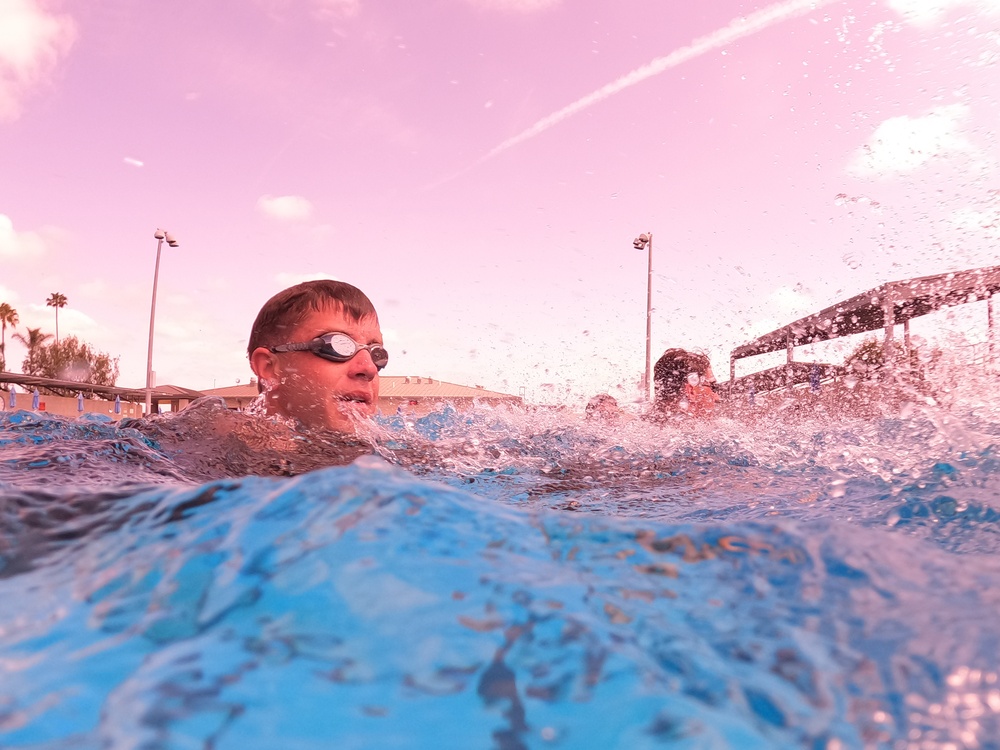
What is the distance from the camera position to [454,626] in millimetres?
867

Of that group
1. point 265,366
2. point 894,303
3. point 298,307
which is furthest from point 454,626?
point 894,303

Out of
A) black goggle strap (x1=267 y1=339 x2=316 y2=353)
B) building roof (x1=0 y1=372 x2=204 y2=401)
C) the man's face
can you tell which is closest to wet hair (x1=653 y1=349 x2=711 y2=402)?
the man's face

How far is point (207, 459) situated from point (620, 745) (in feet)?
9.02

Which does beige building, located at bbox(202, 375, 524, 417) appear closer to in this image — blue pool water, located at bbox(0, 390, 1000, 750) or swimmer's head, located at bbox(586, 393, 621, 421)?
swimmer's head, located at bbox(586, 393, 621, 421)

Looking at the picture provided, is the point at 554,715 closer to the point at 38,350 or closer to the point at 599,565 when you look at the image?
the point at 599,565

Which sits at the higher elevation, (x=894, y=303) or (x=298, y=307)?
(x=894, y=303)

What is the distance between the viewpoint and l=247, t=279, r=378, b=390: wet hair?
4.38 m

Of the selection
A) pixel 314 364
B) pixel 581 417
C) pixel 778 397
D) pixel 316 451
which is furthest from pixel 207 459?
pixel 778 397

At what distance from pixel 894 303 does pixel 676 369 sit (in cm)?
232

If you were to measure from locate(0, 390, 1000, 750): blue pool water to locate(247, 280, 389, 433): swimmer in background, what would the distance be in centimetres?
260

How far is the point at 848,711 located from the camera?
0.77m

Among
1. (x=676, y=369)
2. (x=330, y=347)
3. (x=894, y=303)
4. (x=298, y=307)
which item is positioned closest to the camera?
(x=330, y=347)

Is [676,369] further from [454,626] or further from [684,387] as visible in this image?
[454,626]

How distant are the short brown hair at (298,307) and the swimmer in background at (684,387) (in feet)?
11.6
